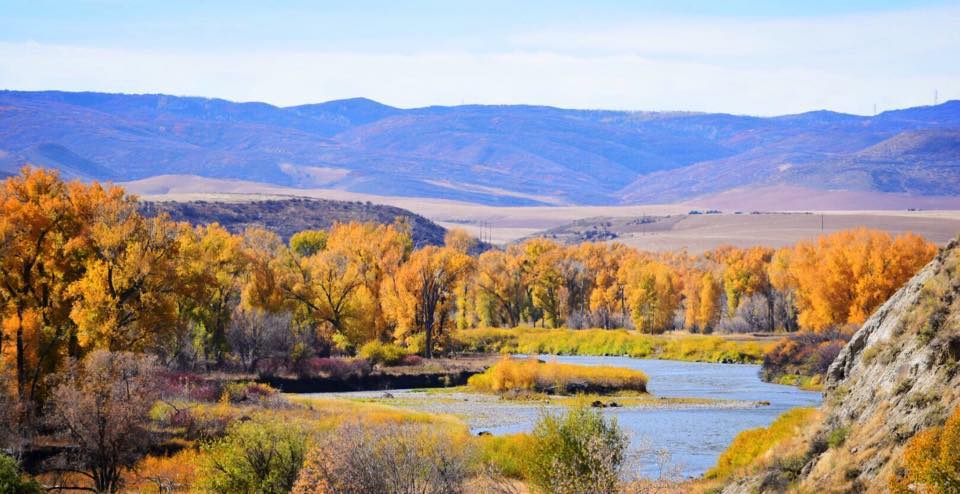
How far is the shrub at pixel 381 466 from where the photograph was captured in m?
29.8

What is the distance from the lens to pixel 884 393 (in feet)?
87.6

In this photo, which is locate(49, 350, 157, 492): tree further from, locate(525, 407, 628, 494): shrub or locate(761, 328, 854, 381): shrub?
locate(761, 328, 854, 381): shrub

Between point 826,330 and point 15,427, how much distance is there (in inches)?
2766

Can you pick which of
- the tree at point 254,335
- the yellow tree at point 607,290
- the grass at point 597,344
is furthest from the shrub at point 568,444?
the yellow tree at point 607,290

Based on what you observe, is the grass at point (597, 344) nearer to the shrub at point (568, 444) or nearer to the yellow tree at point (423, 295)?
the yellow tree at point (423, 295)

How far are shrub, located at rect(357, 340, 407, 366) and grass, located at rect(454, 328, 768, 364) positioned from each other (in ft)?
48.5

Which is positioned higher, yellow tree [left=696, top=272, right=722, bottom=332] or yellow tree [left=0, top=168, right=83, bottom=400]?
yellow tree [left=0, top=168, right=83, bottom=400]

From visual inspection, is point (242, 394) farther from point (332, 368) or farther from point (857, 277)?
point (857, 277)

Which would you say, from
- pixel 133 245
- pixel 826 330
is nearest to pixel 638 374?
pixel 826 330

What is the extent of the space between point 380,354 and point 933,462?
73430 mm

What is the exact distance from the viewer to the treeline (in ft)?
172

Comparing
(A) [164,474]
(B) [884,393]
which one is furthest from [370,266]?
(B) [884,393]

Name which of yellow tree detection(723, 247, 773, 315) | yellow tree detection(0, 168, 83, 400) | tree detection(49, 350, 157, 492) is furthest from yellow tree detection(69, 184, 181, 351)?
yellow tree detection(723, 247, 773, 315)

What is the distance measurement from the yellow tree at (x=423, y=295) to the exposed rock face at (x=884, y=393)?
2752 inches
